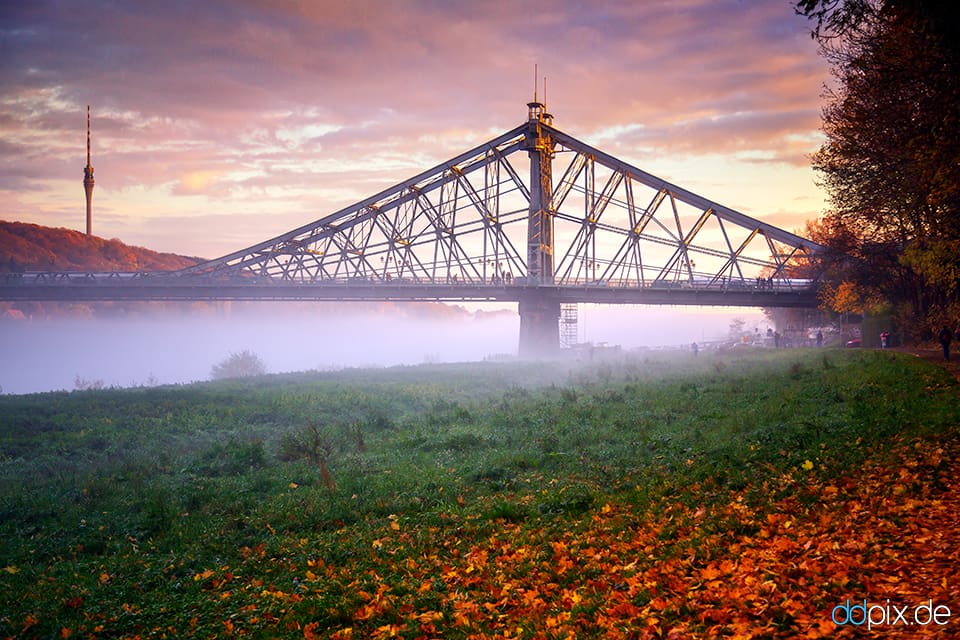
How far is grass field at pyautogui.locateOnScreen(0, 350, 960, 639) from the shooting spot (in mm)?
7480

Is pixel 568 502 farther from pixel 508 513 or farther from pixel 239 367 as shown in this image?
pixel 239 367

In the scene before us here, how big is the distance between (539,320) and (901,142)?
144 feet

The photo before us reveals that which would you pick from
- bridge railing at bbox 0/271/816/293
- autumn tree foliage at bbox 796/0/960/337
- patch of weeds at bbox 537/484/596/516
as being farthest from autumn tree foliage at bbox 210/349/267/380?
patch of weeds at bbox 537/484/596/516

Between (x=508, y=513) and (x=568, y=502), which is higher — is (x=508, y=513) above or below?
below

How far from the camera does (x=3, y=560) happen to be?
11531mm

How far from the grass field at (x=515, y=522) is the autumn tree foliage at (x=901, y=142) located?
19.1 feet

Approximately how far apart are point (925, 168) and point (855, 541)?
15.0m


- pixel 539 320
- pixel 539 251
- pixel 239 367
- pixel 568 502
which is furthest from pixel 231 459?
pixel 239 367

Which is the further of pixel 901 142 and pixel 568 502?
pixel 901 142

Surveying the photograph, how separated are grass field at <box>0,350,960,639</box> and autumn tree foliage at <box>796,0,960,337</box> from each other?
581 cm

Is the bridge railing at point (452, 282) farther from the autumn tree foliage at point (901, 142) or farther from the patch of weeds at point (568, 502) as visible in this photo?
the patch of weeds at point (568, 502)

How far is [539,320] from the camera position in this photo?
63250 mm

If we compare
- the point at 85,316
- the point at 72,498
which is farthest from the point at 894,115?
the point at 85,316

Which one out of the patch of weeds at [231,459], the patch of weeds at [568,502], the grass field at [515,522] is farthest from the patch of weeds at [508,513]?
the patch of weeds at [231,459]
